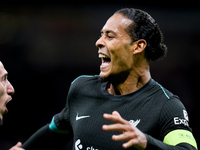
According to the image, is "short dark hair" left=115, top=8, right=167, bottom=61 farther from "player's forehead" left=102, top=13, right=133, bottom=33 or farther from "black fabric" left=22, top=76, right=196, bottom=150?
"black fabric" left=22, top=76, right=196, bottom=150

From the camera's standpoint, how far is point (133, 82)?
1.81m

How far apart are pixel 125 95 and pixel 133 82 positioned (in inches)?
3.9

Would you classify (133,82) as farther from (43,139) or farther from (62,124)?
(43,139)

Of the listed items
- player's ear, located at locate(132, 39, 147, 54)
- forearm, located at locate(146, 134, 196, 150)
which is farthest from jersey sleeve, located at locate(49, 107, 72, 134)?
forearm, located at locate(146, 134, 196, 150)

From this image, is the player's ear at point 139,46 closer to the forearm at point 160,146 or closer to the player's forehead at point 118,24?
the player's forehead at point 118,24

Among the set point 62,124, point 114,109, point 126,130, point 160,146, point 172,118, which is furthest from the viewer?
point 62,124

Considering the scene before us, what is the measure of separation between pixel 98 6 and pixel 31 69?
3.94 ft

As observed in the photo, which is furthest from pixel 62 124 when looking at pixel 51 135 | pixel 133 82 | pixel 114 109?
pixel 133 82

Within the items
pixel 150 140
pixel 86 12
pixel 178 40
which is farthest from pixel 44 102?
pixel 150 140

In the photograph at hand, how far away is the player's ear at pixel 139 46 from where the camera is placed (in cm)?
179

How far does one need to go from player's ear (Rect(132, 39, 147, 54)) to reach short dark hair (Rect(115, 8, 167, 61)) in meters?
0.02

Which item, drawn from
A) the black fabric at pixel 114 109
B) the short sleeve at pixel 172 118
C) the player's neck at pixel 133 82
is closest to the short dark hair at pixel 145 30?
the player's neck at pixel 133 82

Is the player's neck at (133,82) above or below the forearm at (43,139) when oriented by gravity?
above

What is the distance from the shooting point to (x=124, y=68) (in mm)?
1798
